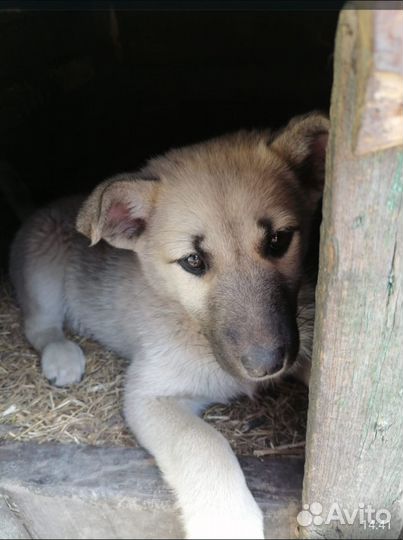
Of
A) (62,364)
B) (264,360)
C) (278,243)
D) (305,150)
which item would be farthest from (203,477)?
(305,150)

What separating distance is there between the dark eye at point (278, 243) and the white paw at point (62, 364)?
146 cm

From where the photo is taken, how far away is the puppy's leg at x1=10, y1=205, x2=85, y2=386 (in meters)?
4.00

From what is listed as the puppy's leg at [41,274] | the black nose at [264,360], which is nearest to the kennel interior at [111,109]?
the puppy's leg at [41,274]

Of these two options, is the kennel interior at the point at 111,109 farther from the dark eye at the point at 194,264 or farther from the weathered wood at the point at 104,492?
the dark eye at the point at 194,264

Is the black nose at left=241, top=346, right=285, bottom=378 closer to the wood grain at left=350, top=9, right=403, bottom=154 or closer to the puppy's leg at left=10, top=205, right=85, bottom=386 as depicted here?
the wood grain at left=350, top=9, right=403, bottom=154

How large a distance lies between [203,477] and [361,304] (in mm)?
1088

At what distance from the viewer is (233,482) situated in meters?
2.58

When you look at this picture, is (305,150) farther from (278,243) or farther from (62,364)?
(62,364)

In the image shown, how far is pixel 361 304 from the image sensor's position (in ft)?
6.57

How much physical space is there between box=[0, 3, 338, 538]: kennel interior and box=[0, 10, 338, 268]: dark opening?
0.01 m

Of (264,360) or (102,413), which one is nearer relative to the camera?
(264,360)

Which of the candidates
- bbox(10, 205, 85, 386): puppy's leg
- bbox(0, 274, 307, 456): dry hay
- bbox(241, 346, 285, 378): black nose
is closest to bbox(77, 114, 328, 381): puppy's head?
bbox(241, 346, 285, 378): black nose

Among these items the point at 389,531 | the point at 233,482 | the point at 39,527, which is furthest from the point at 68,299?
the point at 389,531

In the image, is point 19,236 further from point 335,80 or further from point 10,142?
point 335,80
